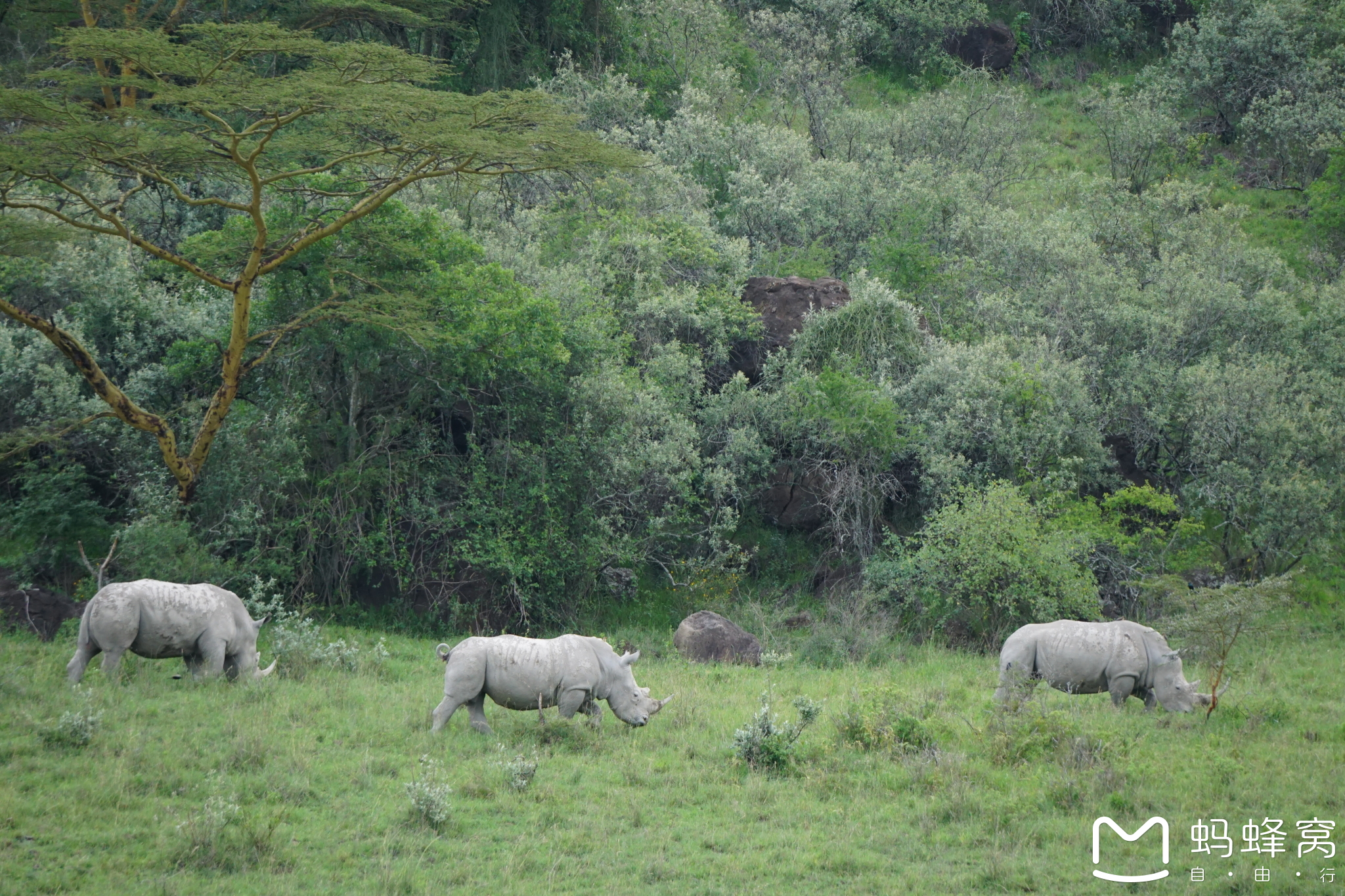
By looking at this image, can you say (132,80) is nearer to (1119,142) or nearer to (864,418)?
(864,418)

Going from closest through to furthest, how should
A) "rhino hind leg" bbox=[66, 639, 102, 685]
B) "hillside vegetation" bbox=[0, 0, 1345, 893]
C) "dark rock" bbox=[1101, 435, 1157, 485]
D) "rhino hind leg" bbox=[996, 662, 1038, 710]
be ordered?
"hillside vegetation" bbox=[0, 0, 1345, 893]
"rhino hind leg" bbox=[66, 639, 102, 685]
"rhino hind leg" bbox=[996, 662, 1038, 710]
"dark rock" bbox=[1101, 435, 1157, 485]

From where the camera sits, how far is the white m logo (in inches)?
323

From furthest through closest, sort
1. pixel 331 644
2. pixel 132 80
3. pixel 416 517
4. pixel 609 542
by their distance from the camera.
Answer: pixel 609 542 < pixel 416 517 < pixel 132 80 < pixel 331 644

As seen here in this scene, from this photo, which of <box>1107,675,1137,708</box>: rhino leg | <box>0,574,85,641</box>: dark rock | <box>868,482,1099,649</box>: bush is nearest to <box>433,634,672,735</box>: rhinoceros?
<box>1107,675,1137,708</box>: rhino leg

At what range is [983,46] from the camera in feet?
141

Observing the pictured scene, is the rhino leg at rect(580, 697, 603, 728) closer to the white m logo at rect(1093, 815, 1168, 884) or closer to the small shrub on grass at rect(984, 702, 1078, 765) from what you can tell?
the small shrub on grass at rect(984, 702, 1078, 765)

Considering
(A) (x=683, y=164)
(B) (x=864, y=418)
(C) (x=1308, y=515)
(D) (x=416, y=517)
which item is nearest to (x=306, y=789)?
(D) (x=416, y=517)

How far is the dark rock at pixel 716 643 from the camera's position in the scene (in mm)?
16781

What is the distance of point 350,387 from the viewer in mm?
18938

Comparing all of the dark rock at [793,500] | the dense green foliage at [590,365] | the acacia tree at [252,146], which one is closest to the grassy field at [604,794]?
the dense green foliage at [590,365]

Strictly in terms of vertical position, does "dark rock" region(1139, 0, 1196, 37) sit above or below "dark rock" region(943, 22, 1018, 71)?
above

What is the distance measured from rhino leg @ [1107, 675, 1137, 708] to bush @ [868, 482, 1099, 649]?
4.05m

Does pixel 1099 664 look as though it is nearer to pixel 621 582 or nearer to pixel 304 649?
pixel 621 582

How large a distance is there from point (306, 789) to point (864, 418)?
43.7 ft
